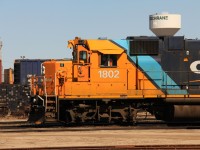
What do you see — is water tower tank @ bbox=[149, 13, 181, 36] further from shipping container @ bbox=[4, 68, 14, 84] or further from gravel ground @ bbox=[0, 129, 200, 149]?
gravel ground @ bbox=[0, 129, 200, 149]

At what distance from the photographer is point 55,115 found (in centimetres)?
2077

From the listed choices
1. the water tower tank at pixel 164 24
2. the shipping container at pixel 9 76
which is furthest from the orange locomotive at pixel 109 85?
the shipping container at pixel 9 76

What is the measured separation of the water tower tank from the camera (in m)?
34.8

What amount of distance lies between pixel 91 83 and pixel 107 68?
1.00 meters

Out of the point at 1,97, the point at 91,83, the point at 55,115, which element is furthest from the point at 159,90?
the point at 1,97

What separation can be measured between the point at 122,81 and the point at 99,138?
5.71 m

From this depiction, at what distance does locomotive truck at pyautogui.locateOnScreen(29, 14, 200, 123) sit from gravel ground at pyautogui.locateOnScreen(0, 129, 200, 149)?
7.83 feet

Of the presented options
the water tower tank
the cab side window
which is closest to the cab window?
the cab side window

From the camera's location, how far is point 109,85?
21.4 m

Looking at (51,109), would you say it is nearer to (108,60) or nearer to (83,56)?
(83,56)

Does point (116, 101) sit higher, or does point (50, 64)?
point (50, 64)

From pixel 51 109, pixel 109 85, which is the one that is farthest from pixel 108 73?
pixel 51 109

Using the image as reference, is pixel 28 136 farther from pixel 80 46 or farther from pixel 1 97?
pixel 1 97

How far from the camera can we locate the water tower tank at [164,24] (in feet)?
114
